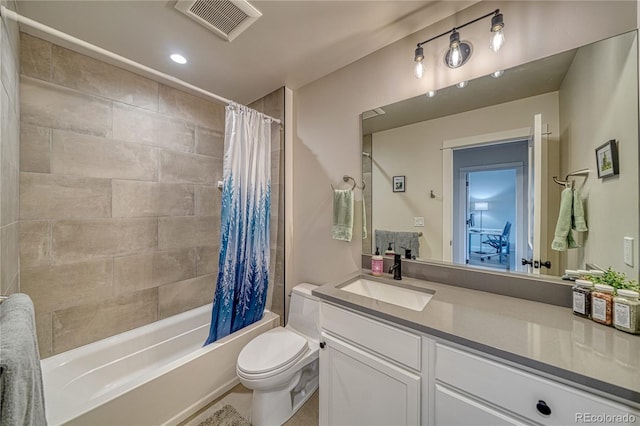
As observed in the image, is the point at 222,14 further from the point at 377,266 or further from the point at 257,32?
the point at 377,266

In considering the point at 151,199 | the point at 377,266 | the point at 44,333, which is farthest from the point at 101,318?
the point at 377,266

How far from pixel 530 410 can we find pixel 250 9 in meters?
2.06

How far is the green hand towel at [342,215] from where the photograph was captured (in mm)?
1719

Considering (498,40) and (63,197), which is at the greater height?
(498,40)

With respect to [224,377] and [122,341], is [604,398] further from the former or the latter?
[122,341]

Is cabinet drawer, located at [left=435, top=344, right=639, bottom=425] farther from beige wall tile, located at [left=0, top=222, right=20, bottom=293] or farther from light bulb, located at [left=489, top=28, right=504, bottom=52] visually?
Answer: beige wall tile, located at [left=0, top=222, right=20, bottom=293]

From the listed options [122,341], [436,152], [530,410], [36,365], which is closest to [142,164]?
[122,341]

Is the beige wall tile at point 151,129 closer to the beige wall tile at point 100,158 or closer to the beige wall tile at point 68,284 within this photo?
the beige wall tile at point 100,158

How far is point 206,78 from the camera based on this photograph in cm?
194

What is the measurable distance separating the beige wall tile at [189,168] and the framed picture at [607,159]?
8.69 ft

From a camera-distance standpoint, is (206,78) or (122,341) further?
(206,78)

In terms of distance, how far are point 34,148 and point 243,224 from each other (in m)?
1.35

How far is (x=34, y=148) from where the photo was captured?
1.46 metres

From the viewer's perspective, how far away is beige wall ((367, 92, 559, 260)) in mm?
1157
